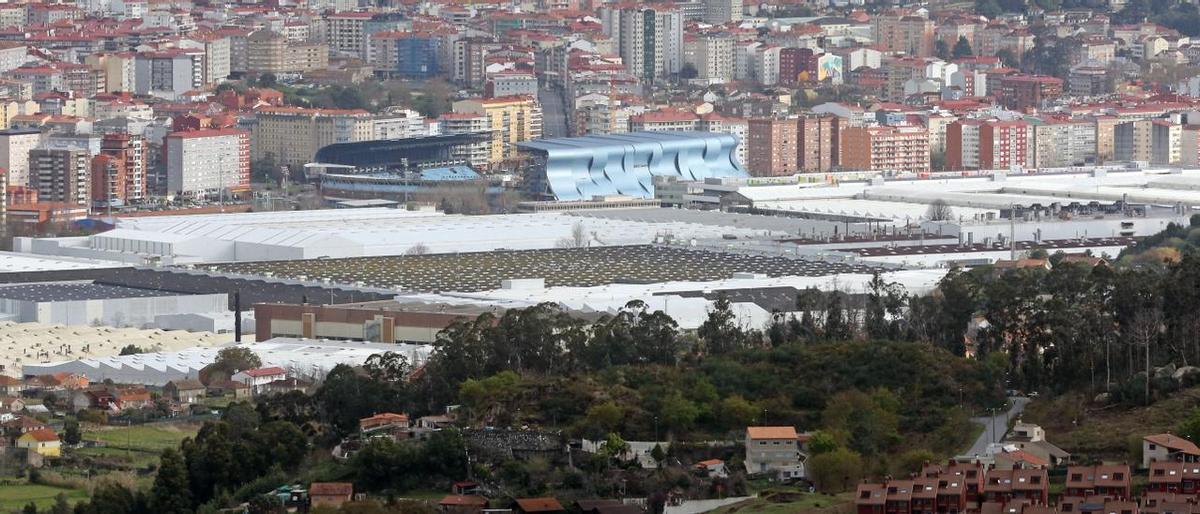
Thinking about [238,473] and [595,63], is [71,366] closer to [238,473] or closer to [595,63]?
[238,473]

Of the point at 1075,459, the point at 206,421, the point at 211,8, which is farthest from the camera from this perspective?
the point at 211,8

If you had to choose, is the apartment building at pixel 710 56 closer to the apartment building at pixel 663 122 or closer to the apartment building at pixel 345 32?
the apartment building at pixel 345 32


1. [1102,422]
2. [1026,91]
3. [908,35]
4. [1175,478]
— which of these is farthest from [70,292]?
[908,35]

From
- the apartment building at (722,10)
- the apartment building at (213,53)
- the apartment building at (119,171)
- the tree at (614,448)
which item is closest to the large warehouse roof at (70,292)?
the apartment building at (119,171)

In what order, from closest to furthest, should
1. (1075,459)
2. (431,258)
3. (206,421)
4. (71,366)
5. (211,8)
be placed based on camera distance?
(1075,459)
(206,421)
(71,366)
(431,258)
(211,8)

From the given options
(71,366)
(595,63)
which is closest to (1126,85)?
(595,63)

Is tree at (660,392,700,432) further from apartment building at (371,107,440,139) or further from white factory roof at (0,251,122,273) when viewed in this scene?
apartment building at (371,107,440,139)

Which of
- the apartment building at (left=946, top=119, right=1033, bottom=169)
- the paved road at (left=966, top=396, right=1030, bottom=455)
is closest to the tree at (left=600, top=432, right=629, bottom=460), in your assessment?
the paved road at (left=966, top=396, right=1030, bottom=455)
